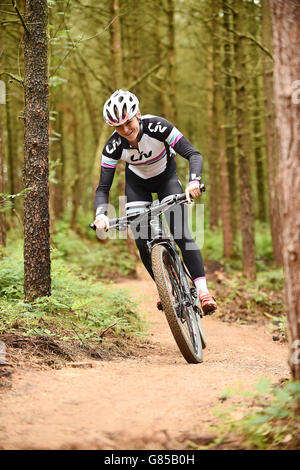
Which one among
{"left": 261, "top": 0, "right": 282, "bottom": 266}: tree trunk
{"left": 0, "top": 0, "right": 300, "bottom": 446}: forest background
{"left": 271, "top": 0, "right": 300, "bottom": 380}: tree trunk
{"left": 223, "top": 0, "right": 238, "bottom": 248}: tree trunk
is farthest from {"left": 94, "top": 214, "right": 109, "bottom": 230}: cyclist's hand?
{"left": 261, "top": 0, "right": 282, "bottom": 266}: tree trunk

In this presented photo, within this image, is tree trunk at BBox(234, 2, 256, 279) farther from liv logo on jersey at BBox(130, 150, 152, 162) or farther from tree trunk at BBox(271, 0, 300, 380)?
tree trunk at BBox(271, 0, 300, 380)

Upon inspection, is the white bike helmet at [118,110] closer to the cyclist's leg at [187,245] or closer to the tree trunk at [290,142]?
the cyclist's leg at [187,245]

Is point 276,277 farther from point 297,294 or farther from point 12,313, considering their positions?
point 297,294

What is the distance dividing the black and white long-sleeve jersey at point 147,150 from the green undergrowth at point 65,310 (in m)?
A: 1.43

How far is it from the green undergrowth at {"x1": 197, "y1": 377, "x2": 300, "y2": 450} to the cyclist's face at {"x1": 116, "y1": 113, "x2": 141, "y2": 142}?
2940mm

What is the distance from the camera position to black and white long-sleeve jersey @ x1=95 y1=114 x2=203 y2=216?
5258 millimetres

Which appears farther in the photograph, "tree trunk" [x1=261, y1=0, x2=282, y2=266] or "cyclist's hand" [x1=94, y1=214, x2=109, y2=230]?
"tree trunk" [x1=261, y1=0, x2=282, y2=266]

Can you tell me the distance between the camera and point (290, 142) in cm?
325

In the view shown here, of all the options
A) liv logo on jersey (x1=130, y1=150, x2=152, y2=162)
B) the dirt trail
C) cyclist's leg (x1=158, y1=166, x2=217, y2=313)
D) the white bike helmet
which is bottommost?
the dirt trail

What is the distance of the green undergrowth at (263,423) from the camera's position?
2939 millimetres

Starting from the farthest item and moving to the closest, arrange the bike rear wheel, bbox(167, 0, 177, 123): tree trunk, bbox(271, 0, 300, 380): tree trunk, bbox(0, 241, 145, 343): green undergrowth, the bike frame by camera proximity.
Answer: bbox(167, 0, 177, 123): tree trunk, bbox(0, 241, 145, 343): green undergrowth, the bike frame, the bike rear wheel, bbox(271, 0, 300, 380): tree trunk

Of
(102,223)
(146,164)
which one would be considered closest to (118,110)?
(146,164)

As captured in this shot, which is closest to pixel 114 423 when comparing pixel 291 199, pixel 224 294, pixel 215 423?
pixel 215 423

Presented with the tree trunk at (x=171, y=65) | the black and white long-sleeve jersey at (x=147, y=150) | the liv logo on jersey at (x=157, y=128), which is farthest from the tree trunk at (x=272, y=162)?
the liv logo on jersey at (x=157, y=128)
